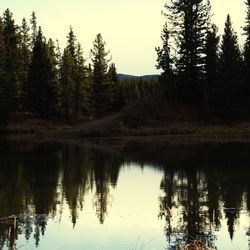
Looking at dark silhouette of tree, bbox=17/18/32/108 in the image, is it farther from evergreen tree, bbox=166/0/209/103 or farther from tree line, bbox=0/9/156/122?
evergreen tree, bbox=166/0/209/103

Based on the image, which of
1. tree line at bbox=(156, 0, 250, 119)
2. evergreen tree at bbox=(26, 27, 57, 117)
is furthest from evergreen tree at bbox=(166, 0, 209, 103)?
evergreen tree at bbox=(26, 27, 57, 117)

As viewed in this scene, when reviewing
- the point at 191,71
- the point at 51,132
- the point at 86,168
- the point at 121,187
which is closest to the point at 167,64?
the point at 191,71

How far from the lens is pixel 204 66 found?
2430 inches

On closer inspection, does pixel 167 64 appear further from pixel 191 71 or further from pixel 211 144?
pixel 211 144

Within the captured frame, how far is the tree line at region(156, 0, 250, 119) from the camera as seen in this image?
59.7 metres

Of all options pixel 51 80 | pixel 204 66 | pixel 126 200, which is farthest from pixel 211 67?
pixel 126 200

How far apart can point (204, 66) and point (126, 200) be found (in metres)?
43.1

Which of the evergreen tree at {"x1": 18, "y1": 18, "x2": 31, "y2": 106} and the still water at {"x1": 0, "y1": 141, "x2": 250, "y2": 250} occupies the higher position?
the evergreen tree at {"x1": 18, "y1": 18, "x2": 31, "y2": 106}

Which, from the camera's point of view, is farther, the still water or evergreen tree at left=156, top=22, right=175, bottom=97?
evergreen tree at left=156, top=22, right=175, bottom=97

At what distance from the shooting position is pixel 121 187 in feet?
79.6

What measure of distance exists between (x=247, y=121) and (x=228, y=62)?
6.92 m

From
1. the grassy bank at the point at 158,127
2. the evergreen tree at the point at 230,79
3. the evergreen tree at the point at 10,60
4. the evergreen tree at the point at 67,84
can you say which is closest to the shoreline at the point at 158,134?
the grassy bank at the point at 158,127

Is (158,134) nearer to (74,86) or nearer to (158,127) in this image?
(158,127)

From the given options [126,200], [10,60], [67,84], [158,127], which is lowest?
[126,200]
